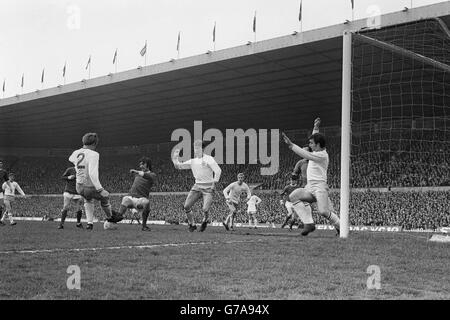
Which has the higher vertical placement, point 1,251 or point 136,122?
point 136,122

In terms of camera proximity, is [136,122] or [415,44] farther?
[136,122]

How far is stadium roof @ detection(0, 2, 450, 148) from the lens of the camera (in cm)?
2419

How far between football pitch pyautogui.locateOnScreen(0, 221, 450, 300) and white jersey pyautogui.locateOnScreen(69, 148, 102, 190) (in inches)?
106

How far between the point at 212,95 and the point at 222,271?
27.2 metres

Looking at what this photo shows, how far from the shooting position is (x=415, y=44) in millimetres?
18453

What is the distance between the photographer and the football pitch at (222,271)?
437 centimetres

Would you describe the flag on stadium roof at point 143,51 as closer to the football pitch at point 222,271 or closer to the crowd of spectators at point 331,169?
the crowd of spectators at point 331,169


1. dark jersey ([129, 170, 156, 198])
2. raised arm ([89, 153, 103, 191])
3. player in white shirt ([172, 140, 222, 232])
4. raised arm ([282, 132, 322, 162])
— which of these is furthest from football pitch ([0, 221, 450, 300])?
dark jersey ([129, 170, 156, 198])

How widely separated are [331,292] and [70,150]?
177ft

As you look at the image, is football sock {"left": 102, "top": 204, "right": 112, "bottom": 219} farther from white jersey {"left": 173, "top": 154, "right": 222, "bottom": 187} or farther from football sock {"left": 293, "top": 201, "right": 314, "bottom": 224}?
football sock {"left": 293, "top": 201, "right": 314, "bottom": 224}
